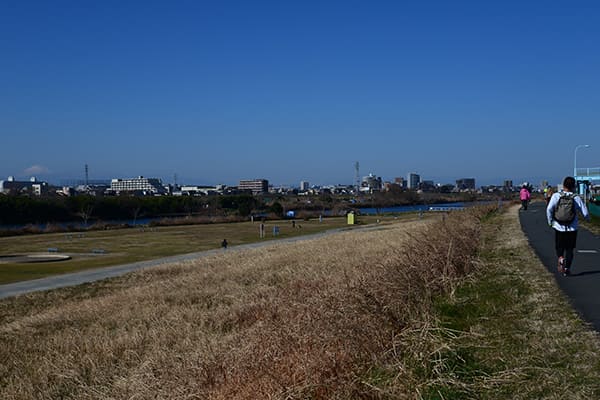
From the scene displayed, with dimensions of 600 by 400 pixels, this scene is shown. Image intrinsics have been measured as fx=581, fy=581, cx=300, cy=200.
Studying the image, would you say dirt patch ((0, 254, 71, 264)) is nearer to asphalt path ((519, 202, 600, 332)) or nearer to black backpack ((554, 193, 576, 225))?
asphalt path ((519, 202, 600, 332))

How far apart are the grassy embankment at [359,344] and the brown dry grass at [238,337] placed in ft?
0.08

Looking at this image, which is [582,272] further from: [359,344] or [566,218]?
[359,344]

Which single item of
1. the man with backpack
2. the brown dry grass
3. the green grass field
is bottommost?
the green grass field

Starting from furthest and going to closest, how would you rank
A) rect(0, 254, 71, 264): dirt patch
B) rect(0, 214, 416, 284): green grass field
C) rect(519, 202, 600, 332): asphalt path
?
1. rect(0, 254, 71, 264): dirt patch
2. rect(0, 214, 416, 284): green grass field
3. rect(519, 202, 600, 332): asphalt path

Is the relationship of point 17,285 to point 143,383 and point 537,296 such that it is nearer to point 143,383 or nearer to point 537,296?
point 143,383

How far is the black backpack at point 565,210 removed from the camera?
389 inches

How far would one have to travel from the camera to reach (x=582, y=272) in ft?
33.6

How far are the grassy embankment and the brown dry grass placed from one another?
0.08 feet

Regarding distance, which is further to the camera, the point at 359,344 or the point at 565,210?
the point at 565,210

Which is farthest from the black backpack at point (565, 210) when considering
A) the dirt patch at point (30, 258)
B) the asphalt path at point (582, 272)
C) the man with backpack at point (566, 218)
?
the dirt patch at point (30, 258)

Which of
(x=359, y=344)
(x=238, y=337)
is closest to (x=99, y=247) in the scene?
(x=238, y=337)

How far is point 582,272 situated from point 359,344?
6.40 m

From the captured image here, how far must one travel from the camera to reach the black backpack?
988 centimetres

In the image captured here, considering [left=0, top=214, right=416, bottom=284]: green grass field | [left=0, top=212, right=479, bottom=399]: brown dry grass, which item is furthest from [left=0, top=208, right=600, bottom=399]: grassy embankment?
[left=0, top=214, right=416, bottom=284]: green grass field
